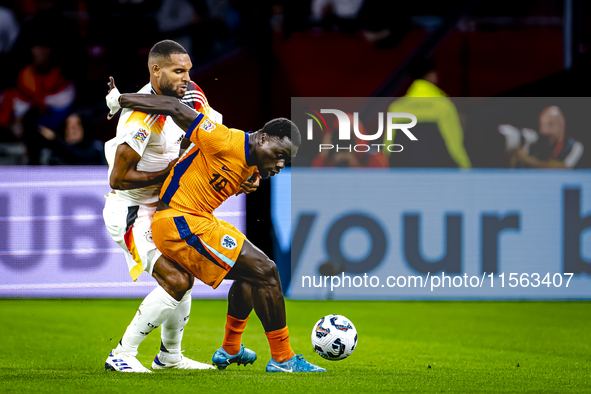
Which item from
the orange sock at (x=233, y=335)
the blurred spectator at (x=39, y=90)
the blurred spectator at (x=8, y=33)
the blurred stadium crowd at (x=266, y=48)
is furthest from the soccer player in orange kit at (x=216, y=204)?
the blurred spectator at (x=8, y=33)

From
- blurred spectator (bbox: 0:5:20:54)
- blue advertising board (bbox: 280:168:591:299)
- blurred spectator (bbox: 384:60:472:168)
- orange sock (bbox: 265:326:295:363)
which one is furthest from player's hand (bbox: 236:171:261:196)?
blurred spectator (bbox: 0:5:20:54)

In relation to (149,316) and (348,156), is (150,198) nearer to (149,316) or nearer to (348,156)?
(149,316)

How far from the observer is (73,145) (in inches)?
342

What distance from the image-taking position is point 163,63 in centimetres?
459

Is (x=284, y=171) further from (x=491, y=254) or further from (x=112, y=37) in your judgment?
(x=112, y=37)

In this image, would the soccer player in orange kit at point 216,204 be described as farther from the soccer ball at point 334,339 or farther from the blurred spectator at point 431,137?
the blurred spectator at point 431,137

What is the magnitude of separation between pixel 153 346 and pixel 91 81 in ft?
17.7

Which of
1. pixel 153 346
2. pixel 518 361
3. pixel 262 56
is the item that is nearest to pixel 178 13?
pixel 262 56

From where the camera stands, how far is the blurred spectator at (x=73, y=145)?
28.0 ft

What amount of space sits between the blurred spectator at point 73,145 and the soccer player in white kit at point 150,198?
400cm

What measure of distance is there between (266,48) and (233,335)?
5484 mm

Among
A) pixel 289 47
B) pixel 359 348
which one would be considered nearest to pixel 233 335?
pixel 359 348

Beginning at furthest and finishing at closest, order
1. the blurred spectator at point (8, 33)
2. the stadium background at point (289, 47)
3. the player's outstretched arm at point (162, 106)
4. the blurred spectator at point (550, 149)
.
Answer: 1. the blurred spectator at point (8, 33)
2. the stadium background at point (289, 47)
3. the blurred spectator at point (550, 149)
4. the player's outstretched arm at point (162, 106)

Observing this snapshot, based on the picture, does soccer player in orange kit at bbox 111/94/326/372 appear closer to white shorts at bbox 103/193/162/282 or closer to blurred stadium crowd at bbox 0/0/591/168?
white shorts at bbox 103/193/162/282
